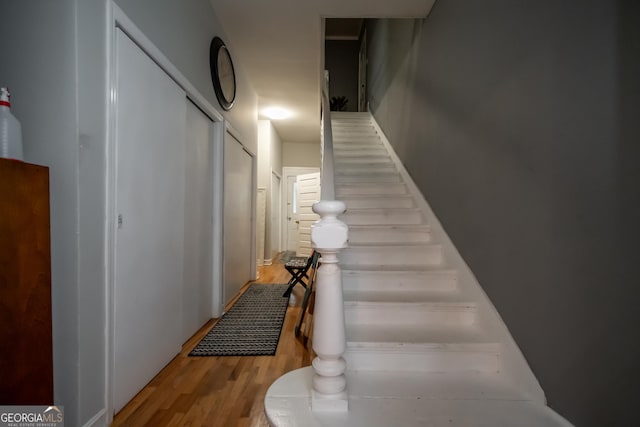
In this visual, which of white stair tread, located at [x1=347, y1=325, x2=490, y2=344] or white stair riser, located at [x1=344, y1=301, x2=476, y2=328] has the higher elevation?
white stair riser, located at [x1=344, y1=301, x2=476, y2=328]

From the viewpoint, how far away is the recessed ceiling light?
5.11 metres

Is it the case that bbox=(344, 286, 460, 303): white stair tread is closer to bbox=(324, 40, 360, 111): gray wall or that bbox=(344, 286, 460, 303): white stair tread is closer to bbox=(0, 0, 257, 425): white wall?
bbox=(0, 0, 257, 425): white wall

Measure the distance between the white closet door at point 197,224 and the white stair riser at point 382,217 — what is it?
3.78 feet

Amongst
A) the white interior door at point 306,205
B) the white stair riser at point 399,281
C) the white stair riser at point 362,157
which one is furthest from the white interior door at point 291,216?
the white stair riser at point 399,281

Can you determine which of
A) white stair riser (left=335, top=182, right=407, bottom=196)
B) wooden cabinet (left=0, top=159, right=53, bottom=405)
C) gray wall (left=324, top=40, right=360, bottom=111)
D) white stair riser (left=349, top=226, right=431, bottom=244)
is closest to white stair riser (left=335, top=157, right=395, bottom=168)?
white stair riser (left=335, top=182, right=407, bottom=196)

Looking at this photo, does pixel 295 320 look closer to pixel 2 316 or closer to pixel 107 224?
pixel 107 224

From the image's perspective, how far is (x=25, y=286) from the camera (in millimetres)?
989

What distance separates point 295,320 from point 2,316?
2088 millimetres

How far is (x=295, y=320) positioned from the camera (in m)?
2.77

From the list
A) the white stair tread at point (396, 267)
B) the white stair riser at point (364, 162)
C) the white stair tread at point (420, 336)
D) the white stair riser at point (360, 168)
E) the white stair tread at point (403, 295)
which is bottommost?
the white stair tread at point (420, 336)

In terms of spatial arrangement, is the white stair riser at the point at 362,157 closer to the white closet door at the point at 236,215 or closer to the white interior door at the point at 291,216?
the white closet door at the point at 236,215

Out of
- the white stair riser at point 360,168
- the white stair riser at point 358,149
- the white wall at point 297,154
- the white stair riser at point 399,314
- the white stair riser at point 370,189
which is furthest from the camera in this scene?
the white wall at point 297,154

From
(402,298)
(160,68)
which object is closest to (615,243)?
(402,298)

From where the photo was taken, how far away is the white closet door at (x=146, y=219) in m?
1.44
